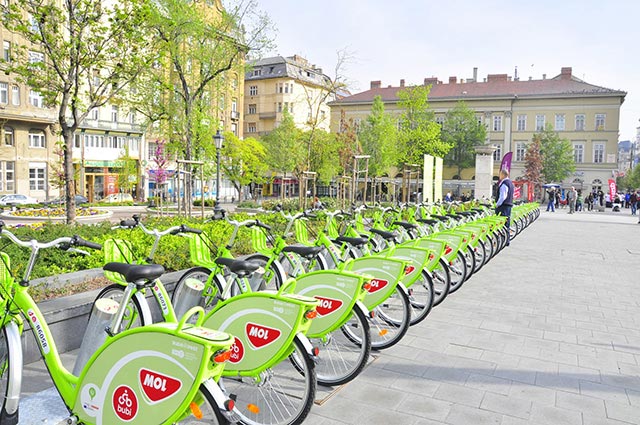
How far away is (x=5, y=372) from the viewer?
9.88 ft

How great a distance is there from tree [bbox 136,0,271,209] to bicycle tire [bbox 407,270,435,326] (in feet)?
26.2

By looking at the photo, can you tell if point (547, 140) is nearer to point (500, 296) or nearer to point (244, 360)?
point (500, 296)

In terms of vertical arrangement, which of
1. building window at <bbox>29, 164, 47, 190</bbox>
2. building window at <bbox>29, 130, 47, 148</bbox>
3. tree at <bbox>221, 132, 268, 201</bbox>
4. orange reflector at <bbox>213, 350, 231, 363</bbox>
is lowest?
orange reflector at <bbox>213, 350, 231, 363</bbox>

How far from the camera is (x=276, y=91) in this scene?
60.7 metres

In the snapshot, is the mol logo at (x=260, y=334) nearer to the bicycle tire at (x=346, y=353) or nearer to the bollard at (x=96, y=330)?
the bicycle tire at (x=346, y=353)

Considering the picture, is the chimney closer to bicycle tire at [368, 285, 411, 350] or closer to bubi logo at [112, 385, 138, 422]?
bicycle tire at [368, 285, 411, 350]

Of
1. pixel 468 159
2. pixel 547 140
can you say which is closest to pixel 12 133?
pixel 468 159

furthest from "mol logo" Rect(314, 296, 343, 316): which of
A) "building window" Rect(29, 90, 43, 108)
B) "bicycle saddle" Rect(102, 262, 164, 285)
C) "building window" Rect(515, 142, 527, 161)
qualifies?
"building window" Rect(515, 142, 527, 161)

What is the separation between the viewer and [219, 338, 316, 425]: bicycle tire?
299cm

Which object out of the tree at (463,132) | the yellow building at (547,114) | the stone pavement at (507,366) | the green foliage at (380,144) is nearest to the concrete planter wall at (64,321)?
the stone pavement at (507,366)

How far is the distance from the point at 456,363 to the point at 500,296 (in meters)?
2.95

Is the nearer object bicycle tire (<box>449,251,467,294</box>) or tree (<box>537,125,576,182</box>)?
bicycle tire (<box>449,251,467,294</box>)

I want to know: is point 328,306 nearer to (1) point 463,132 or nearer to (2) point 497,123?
(1) point 463,132

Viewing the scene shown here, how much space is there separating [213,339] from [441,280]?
426cm
